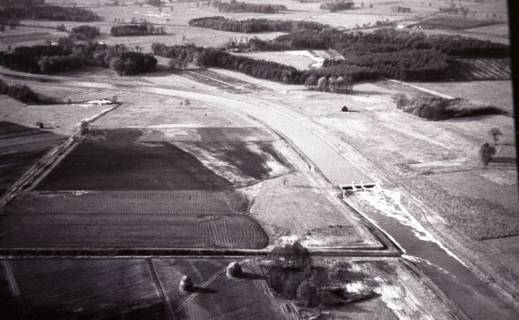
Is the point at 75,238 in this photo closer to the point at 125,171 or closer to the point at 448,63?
the point at 125,171

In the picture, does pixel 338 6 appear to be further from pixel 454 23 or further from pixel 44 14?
pixel 44 14

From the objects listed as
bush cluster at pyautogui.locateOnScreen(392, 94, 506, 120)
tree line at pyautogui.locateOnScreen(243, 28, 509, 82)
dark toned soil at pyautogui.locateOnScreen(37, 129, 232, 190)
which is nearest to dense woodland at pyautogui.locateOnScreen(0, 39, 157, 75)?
tree line at pyautogui.locateOnScreen(243, 28, 509, 82)

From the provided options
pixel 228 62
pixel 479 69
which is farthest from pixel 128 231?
pixel 479 69

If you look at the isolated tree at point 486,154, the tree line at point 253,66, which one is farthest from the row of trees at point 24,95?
the isolated tree at point 486,154

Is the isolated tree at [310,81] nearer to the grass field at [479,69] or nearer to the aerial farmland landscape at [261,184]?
the aerial farmland landscape at [261,184]

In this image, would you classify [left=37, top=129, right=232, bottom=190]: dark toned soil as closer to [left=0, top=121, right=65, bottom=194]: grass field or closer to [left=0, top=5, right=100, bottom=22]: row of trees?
[left=0, top=121, right=65, bottom=194]: grass field
